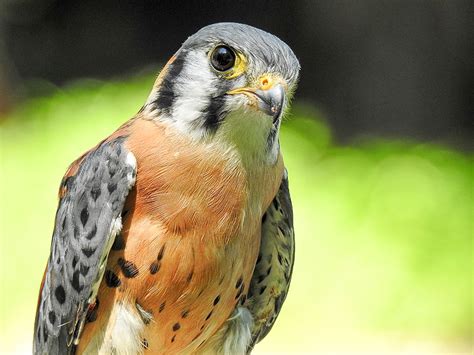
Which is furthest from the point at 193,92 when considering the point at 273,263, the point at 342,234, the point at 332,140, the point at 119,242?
the point at 332,140

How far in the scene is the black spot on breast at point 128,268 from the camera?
2.95 meters

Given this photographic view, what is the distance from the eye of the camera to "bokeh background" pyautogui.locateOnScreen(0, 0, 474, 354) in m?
5.65

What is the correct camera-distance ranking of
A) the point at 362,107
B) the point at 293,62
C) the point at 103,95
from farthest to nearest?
the point at 362,107
the point at 103,95
the point at 293,62

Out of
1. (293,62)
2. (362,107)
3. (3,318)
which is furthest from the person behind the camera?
(362,107)

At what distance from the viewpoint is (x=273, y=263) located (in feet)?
10.9

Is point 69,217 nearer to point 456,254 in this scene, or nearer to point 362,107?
point 456,254

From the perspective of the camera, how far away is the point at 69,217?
3.09 m

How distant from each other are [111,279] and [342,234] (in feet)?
10.2

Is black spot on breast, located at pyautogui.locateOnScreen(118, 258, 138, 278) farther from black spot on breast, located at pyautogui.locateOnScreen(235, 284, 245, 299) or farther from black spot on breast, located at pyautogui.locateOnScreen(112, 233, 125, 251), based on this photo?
black spot on breast, located at pyautogui.locateOnScreen(235, 284, 245, 299)

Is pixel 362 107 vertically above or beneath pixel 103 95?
above

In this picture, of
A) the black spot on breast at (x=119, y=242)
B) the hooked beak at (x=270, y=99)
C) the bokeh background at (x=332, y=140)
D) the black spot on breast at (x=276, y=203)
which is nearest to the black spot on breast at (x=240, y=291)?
the black spot on breast at (x=276, y=203)

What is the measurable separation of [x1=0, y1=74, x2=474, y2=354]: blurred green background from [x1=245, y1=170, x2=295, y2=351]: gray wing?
6.82ft

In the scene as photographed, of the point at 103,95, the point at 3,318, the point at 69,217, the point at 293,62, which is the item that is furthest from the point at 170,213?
the point at 103,95

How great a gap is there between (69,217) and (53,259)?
0.72 feet
